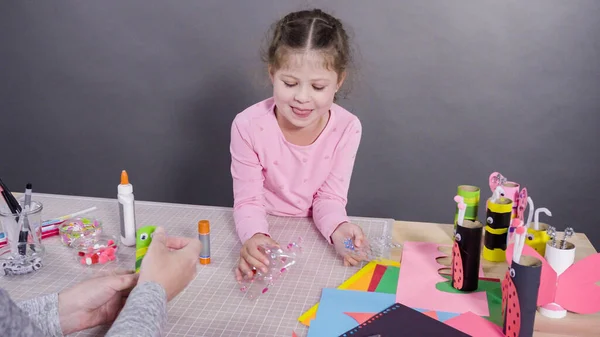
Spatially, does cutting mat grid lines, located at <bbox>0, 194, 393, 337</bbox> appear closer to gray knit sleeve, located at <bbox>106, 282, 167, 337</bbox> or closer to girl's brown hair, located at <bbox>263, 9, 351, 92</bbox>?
gray knit sleeve, located at <bbox>106, 282, 167, 337</bbox>

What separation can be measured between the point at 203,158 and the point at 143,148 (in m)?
0.28

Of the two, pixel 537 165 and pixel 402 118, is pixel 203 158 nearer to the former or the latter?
pixel 402 118

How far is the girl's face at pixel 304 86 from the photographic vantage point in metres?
1.24

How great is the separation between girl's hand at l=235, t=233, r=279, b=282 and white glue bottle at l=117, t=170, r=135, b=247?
0.80 feet

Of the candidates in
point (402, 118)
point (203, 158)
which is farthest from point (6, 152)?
point (402, 118)

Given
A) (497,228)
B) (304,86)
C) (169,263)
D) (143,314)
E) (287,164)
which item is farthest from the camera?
(287,164)

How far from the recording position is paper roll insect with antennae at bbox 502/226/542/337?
32.1 inches

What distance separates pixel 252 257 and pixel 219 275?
2.8 inches

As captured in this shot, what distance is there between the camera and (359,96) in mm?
2158

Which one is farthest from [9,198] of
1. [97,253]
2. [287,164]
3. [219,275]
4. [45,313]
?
[287,164]

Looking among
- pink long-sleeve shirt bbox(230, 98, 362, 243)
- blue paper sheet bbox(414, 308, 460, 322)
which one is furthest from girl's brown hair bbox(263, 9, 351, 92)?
blue paper sheet bbox(414, 308, 460, 322)

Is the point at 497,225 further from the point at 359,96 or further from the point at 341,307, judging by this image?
the point at 359,96

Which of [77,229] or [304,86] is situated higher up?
[304,86]

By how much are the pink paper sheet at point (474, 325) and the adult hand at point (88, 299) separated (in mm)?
518
